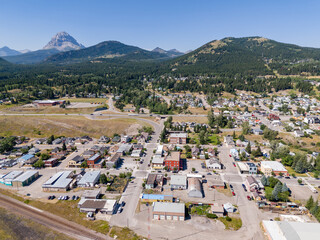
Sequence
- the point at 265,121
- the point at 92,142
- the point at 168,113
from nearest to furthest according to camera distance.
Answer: the point at 92,142 < the point at 265,121 < the point at 168,113

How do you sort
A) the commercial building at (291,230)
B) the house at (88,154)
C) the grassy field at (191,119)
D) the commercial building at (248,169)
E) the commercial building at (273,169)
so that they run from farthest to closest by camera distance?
1. the grassy field at (191,119)
2. the house at (88,154)
3. the commercial building at (248,169)
4. the commercial building at (273,169)
5. the commercial building at (291,230)

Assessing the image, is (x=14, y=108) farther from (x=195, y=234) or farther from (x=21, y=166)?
Result: (x=195, y=234)

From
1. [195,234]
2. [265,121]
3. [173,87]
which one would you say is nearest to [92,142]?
[195,234]

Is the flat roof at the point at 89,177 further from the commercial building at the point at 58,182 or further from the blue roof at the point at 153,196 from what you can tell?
the blue roof at the point at 153,196

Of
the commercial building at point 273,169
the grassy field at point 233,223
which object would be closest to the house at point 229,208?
the grassy field at point 233,223

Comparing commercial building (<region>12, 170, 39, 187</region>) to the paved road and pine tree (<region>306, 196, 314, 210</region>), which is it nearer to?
the paved road

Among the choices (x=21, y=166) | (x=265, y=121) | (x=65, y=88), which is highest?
(x=65, y=88)

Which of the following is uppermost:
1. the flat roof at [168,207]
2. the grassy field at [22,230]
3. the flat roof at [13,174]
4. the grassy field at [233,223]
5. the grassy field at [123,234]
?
the flat roof at [168,207]
